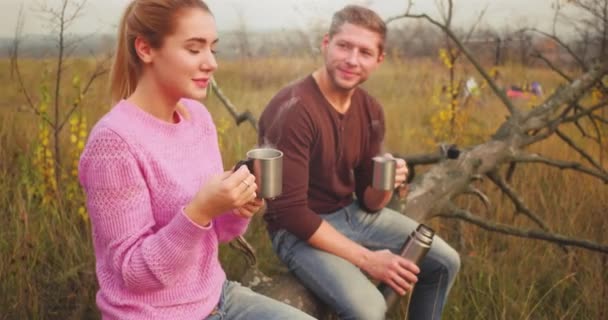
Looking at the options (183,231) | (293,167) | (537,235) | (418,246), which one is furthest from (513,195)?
(183,231)

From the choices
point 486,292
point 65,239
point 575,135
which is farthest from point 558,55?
point 65,239

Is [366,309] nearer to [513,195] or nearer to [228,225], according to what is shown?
[228,225]

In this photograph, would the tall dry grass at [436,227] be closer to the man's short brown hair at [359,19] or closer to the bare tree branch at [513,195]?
the bare tree branch at [513,195]

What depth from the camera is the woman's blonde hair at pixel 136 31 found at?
1563 millimetres

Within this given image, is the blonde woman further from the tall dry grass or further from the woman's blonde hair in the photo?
the tall dry grass

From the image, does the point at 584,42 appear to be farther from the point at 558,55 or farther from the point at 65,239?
the point at 65,239

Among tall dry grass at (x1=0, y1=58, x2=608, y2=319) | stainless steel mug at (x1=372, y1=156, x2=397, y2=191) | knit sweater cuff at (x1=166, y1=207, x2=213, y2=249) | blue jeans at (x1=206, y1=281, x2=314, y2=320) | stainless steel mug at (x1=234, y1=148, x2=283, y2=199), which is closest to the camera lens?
knit sweater cuff at (x1=166, y1=207, x2=213, y2=249)

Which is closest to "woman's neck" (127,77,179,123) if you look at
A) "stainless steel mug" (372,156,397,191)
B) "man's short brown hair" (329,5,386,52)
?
"stainless steel mug" (372,156,397,191)

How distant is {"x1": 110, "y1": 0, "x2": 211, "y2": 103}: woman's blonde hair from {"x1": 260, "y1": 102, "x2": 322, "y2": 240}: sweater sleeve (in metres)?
0.69

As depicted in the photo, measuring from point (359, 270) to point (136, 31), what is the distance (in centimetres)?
120

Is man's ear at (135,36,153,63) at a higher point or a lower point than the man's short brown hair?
lower

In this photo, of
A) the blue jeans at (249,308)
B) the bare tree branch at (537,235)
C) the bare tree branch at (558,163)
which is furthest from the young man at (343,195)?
the bare tree branch at (558,163)

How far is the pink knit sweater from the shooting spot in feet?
4.77

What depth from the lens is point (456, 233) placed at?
3.47m
